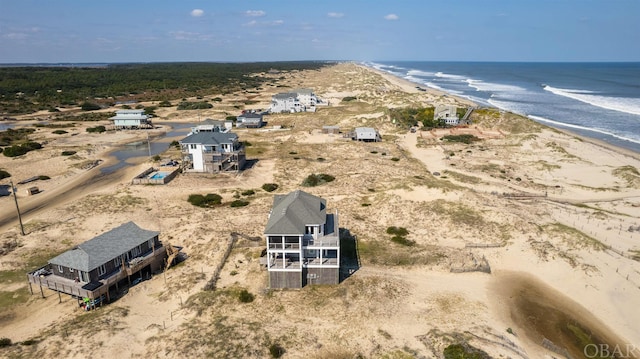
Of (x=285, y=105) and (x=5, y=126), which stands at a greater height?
(x=285, y=105)

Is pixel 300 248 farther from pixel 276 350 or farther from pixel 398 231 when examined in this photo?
pixel 398 231

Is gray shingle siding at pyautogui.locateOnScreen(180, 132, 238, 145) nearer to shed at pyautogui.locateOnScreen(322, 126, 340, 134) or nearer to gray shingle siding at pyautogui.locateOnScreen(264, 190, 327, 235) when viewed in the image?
gray shingle siding at pyautogui.locateOnScreen(264, 190, 327, 235)

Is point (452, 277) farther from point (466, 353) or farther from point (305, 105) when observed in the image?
point (305, 105)

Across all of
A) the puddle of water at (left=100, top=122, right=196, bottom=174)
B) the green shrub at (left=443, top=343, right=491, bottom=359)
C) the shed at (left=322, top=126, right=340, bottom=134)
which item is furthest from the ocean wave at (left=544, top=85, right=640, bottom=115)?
the puddle of water at (left=100, top=122, right=196, bottom=174)

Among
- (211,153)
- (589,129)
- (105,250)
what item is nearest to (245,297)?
(105,250)

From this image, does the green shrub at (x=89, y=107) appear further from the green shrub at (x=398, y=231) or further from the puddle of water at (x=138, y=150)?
the green shrub at (x=398, y=231)

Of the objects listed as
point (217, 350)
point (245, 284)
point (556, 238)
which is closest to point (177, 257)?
point (245, 284)

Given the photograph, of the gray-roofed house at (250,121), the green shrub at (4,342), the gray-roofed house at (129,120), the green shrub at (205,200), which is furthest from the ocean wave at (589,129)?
the green shrub at (4,342)
